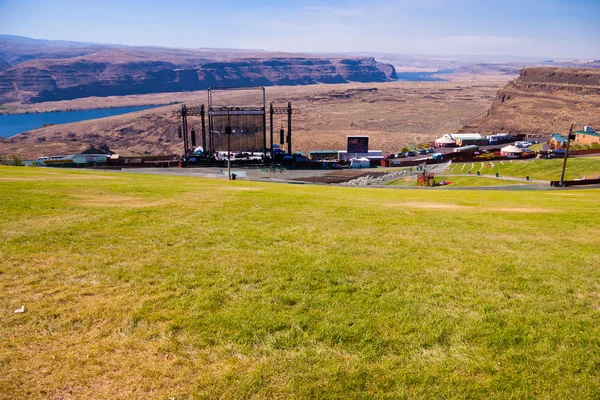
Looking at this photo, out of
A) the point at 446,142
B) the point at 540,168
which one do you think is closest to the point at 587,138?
the point at 446,142

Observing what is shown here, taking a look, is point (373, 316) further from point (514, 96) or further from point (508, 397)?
point (514, 96)

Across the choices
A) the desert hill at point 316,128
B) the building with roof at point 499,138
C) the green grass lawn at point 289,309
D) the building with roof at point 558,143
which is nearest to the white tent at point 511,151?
the building with roof at point 558,143

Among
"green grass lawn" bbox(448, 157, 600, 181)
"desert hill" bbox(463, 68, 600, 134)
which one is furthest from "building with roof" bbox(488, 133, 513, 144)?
"green grass lawn" bbox(448, 157, 600, 181)

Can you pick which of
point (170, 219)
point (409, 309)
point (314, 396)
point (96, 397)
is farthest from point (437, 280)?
point (170, 219)

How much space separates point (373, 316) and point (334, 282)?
1.66 m

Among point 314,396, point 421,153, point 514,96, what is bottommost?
point 421,153

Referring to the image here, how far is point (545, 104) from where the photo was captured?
132125 millimetres

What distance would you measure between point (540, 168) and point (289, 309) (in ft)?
214

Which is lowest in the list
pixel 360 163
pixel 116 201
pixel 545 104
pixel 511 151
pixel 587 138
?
pixel 360 163

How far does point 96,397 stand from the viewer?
17.7 feet

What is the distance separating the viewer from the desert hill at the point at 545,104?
4702 inches

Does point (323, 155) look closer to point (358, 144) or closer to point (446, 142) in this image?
point (358, 144)

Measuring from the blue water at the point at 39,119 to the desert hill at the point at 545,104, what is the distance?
163446mm

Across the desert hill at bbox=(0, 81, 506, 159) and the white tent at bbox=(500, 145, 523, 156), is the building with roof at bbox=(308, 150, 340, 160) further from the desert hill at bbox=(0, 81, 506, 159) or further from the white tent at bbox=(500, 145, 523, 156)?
the white tent at bbox=(500, 145, 523, 156)
